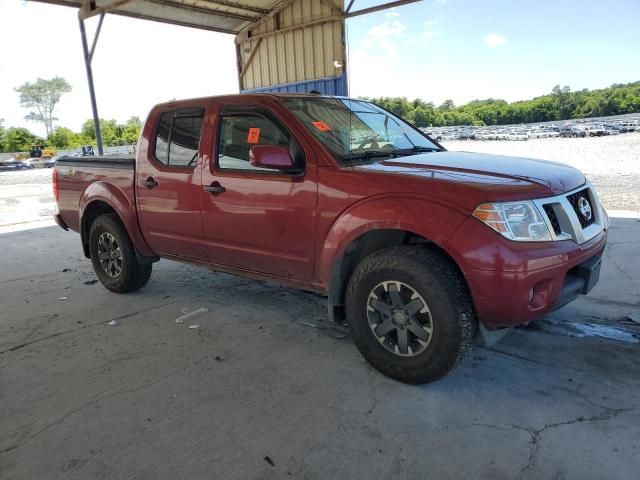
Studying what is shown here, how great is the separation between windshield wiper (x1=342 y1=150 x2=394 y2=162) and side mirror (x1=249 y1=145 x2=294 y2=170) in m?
0.39

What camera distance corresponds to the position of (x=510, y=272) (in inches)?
99.3

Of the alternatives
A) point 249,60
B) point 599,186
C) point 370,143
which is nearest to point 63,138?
point 249,60

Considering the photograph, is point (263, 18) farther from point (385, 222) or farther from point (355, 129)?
point (385, 222)

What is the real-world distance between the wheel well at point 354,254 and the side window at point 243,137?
895 millimetres

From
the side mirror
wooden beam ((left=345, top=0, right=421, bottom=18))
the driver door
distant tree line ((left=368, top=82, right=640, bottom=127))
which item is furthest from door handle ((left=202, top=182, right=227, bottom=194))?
distant tree line ((left=368, top=82, right=640, bottom=127))

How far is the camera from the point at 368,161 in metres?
3.33

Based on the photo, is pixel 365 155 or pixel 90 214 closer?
pixel 365 155

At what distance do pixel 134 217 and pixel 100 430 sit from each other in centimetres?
231

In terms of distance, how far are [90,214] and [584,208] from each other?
4487 mm

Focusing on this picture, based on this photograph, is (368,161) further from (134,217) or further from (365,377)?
(134,217)

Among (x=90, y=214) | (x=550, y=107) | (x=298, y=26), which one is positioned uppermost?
(x=298, y=26)

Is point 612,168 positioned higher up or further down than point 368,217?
further down

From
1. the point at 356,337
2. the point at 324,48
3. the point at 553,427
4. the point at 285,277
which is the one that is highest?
the point at 324,48

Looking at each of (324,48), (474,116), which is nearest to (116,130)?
(474,116)
